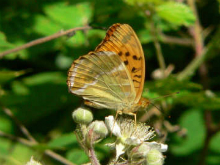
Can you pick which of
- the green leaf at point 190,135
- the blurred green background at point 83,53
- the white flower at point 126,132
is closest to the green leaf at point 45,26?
the blurred green background at point 83,53

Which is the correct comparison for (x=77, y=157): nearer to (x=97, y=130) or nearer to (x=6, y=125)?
(x=97, y=130)

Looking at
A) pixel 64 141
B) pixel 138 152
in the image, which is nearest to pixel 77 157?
pixel 64 141

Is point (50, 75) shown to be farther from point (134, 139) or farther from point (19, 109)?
point (134, 139)

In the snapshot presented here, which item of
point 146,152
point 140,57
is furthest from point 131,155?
point 140,57

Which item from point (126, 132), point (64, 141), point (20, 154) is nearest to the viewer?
point (126, 132)

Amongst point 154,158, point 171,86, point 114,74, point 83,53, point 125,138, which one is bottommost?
point 154,158

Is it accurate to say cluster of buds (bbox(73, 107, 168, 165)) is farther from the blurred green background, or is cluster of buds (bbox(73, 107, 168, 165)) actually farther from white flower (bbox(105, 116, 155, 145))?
the blurred green background

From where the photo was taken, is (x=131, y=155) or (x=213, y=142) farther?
(x=213, y=142)
